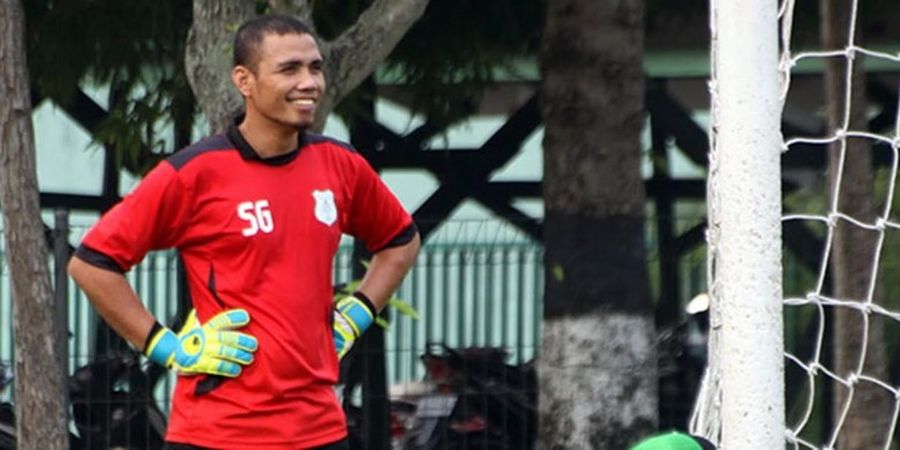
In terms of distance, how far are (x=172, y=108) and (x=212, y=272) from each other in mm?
3510

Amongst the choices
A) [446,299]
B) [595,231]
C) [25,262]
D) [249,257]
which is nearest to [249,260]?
[249,257]

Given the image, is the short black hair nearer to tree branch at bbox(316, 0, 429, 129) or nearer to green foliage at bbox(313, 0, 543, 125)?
tree branch at bbox(316, 0, 429, 129)

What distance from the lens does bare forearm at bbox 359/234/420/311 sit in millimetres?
5758

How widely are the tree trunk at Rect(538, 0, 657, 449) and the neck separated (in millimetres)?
2964

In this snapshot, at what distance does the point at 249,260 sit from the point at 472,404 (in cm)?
496

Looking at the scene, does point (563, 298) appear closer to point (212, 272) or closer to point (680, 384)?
point (680, 384)

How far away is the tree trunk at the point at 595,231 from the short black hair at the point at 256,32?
283 cm

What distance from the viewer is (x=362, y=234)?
18.7 ft

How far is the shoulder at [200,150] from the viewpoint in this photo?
5.27 m

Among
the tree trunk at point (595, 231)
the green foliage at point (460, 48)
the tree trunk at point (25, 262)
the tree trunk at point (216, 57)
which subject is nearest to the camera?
the tree trunk at point (216, 57)

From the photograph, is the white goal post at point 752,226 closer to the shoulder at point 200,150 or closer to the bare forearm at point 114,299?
the shoulder at point 200,150

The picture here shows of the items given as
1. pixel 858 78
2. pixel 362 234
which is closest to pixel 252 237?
pixel 362 234

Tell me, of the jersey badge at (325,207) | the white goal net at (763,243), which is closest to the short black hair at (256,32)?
the jersey badge at (325,207)

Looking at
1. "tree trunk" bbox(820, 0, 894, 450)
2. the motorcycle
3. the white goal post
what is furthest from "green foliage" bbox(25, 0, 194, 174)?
the white goal post
